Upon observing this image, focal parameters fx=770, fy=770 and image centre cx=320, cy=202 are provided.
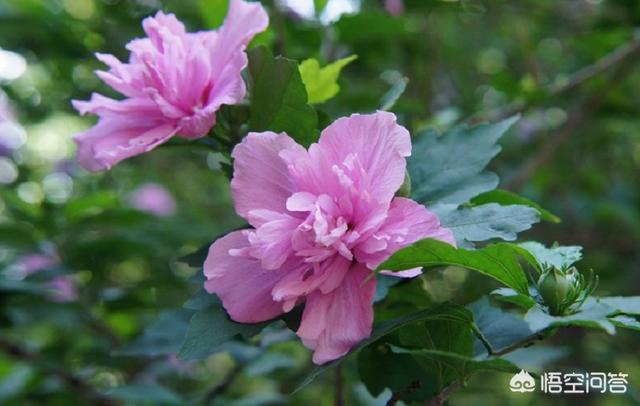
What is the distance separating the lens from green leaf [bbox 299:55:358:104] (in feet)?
3.35

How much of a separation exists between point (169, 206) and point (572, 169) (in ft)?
4.86

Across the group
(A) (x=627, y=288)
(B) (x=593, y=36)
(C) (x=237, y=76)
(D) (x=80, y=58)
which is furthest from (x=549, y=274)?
(A) (x=627, y=288)

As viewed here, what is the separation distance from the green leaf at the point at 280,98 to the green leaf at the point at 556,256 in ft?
0.93

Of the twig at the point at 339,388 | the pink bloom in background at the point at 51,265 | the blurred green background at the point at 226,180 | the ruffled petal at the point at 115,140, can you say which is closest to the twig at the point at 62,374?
the blurred green background at the point at 226,180

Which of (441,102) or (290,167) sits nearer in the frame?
(290,167)

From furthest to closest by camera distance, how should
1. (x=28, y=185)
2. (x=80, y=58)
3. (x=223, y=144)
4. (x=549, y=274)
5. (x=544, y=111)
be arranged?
1. (x=544, y=111)
2. (x=28, y=185)
3. (x=80, y=58)
4. (x=223, y=144)
5. (x=549, y=274)

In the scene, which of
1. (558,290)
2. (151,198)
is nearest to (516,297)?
(558,290)

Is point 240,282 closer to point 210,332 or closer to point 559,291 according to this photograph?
point 210,332

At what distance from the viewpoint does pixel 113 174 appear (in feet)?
9.13

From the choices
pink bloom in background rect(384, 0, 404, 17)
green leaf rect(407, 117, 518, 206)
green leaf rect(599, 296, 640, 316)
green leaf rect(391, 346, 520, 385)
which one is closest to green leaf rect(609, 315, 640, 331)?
green leaf rect(599, 296, 640, 316)

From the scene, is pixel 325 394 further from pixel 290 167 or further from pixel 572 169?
pixel 290 167

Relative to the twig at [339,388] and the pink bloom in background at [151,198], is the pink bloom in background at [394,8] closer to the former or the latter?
the twig at [339,388]

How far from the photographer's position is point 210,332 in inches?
33.2

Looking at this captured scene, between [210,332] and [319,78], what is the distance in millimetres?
385
